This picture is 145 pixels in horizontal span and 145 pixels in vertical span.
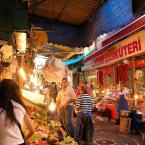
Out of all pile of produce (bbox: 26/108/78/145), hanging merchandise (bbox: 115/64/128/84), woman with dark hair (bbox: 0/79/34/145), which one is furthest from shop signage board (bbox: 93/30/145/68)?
woman with dark hair (bbox: 0/79/34/145)

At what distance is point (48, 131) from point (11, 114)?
2677 mm

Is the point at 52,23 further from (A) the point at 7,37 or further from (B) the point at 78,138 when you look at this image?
(B) the point at 78,138

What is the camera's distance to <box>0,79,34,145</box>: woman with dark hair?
371 cm

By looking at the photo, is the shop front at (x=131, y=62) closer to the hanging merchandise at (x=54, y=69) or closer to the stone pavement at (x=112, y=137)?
the stone pavement at (x=112, y=137)

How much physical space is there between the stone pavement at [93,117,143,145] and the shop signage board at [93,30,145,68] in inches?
132

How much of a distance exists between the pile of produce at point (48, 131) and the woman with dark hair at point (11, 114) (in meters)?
1.69

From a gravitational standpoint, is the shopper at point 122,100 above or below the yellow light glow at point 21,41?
below

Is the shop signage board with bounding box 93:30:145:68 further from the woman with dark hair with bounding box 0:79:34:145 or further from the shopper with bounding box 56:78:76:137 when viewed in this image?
the woman with dark hair with bounding box 0:79:34:145

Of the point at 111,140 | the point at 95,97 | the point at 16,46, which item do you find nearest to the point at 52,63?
the point at 16,46

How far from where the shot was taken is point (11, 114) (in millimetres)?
3725

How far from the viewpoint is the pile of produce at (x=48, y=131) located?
566 centimetres

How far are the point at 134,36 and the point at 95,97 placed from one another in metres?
7.49

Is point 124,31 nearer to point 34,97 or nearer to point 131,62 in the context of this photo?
point 131,62

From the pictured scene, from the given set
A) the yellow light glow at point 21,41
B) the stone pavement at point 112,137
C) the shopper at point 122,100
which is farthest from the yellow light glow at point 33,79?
the shopper at point 122,100
